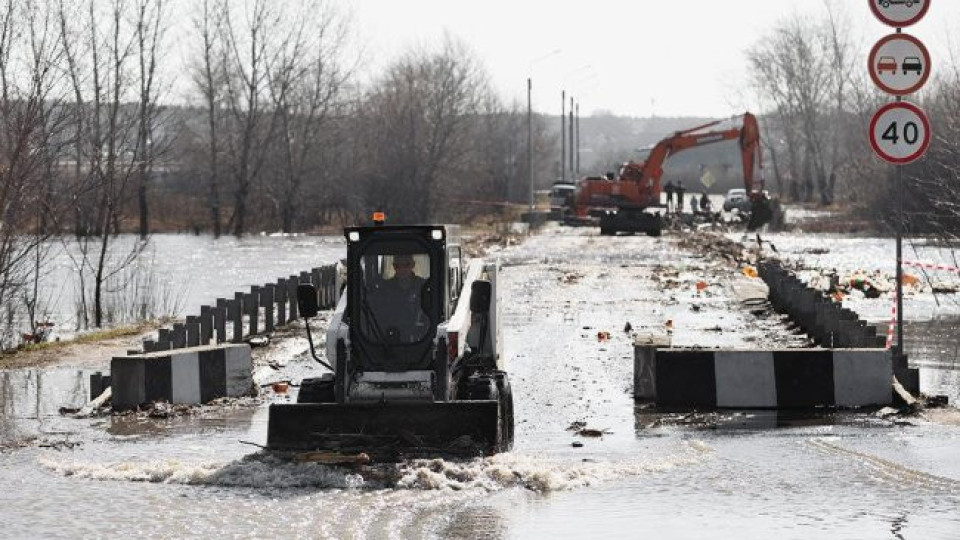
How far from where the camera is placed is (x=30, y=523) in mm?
12016

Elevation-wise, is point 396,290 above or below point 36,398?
above

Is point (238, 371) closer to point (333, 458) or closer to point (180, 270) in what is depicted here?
point (333, 458)

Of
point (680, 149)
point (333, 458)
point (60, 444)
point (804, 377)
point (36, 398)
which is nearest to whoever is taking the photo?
point (333, 458)

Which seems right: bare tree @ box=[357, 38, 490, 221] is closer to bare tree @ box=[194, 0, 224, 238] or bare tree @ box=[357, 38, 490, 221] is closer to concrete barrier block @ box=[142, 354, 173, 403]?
bare tree @ box=[194, 0, 224, 238]

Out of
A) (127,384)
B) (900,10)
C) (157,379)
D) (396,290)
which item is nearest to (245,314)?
(157,379)

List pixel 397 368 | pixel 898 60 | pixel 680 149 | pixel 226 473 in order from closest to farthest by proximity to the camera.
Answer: pixel 226 473
pixel 397 368
pixel 898 60
pixel 680 149

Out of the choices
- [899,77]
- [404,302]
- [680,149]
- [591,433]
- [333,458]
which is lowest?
[591,433]

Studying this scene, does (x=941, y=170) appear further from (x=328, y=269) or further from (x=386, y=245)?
(x=386, y=245)

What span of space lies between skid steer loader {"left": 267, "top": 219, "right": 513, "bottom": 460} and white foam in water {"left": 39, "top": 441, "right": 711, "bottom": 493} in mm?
344

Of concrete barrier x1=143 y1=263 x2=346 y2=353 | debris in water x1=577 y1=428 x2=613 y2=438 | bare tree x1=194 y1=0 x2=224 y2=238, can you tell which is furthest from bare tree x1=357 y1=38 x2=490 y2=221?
debris in water x1=577 y1=428 x2=613 y2=438

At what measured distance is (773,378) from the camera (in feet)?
58.2

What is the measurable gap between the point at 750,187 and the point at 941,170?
13425 millimetres

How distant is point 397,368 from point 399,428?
2.22 feet

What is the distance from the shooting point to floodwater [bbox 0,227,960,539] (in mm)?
11758
